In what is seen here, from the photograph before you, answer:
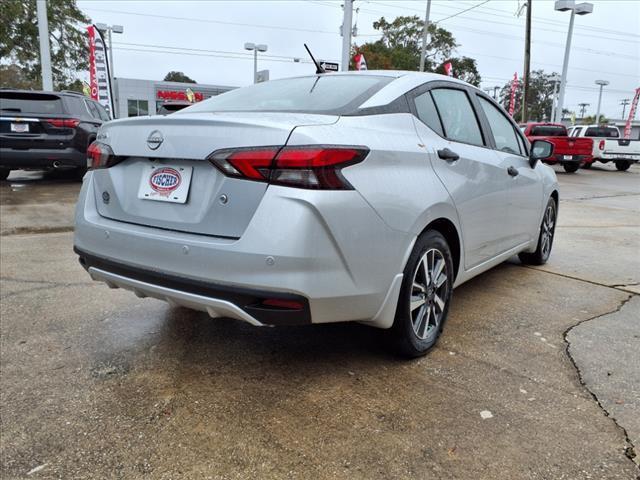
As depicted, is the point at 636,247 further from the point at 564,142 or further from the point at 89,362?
the point at 564,142

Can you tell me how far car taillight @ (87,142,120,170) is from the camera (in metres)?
2.76

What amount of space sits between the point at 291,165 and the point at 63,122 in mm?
8401

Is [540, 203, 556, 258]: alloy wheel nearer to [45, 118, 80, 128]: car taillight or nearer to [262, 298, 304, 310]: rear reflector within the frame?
[262, 298, 304, 310]: rear reflector

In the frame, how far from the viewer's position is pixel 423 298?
9.57ft

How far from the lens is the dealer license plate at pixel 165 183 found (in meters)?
2.43

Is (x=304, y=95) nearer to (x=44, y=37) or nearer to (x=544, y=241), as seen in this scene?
(x=544, y=241)

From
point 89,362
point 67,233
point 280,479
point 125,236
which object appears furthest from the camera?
point 67,233

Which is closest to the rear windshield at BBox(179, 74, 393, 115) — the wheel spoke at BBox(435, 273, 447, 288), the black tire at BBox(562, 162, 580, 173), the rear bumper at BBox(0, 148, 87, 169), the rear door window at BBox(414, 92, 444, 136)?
the rear door window at BBox(414, 92, 444, 136)

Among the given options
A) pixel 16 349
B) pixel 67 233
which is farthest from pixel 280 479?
pixel 67 233

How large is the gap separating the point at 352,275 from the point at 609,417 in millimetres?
1330

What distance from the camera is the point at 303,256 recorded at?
2.19m

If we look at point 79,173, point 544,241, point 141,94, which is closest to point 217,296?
point 544,241

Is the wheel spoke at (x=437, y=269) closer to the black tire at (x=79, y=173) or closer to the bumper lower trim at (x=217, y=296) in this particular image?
the bumper lower trim at (x=217, y=296)

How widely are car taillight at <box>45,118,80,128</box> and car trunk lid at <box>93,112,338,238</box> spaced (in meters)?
7.39
